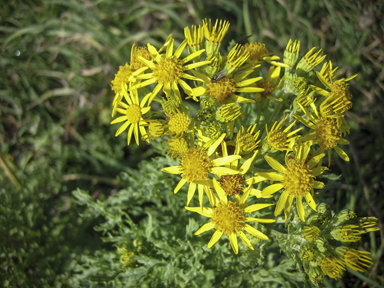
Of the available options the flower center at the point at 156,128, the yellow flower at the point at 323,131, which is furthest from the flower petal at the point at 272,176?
the flower center at the point at 156,128

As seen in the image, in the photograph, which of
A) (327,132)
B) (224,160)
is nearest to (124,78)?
(224,160)

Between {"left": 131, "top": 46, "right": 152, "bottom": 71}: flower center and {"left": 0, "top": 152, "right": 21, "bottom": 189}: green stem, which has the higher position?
{"left": 131, "top": 46, "right": 152, "bottom": 71}: flower center

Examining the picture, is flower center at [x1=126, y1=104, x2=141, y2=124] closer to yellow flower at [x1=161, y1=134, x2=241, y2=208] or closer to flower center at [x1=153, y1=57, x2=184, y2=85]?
flower center at [x1=153, y1=57, x2=184, y2=85]

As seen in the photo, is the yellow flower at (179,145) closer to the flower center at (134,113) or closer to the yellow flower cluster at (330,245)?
the flower center at (134,113)

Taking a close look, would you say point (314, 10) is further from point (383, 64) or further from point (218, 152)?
point (218, 152)

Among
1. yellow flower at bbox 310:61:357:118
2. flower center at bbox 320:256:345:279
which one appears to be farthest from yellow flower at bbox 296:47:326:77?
flower center at bbox 320:256:345:279

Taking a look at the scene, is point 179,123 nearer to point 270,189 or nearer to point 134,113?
point 134,113
